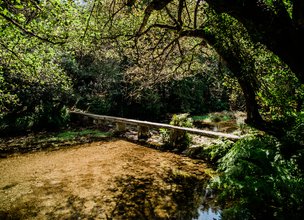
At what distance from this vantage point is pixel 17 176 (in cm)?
702

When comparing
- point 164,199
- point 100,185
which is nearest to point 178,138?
point 100,185

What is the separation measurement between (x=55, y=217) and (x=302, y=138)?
4806 mm

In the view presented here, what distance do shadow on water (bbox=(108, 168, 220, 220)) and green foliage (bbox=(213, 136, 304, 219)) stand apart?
30.6 inches

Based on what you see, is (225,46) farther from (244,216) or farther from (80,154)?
(80,154)

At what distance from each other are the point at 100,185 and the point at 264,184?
388 centimetres

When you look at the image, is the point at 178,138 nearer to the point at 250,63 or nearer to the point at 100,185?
the point at 100,185

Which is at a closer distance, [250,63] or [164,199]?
[164,199]

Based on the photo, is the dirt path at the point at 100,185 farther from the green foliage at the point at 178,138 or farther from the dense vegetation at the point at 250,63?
the dense vegetation at the point at 250,63

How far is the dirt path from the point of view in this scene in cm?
478

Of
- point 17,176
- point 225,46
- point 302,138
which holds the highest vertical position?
point 225,46

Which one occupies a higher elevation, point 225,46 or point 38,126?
point 225,46

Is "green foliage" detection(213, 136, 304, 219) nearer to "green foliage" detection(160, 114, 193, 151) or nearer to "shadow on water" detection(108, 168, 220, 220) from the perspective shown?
"shadow on water" detection(108, 168, 220, 220)

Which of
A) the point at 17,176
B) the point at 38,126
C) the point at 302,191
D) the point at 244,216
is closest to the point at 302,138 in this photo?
the point at 302,191

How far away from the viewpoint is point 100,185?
6.09 m
